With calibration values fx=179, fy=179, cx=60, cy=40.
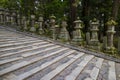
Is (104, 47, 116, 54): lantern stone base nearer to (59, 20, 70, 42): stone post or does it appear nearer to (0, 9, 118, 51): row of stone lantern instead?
(0, 9, 118, 51): row of stone lantern

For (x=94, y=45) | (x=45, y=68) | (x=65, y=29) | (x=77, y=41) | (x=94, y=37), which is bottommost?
(x=45, y=68)

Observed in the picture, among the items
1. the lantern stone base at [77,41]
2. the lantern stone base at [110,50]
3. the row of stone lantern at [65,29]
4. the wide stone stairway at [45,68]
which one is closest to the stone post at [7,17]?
the row of stone lantern at [65,29]

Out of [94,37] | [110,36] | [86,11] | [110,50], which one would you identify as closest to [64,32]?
[94,37]

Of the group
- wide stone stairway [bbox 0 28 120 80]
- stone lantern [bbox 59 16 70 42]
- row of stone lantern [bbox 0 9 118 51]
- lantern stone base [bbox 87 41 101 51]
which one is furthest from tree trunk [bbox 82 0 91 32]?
wide stone stairway [bbox 0 28 120 80]

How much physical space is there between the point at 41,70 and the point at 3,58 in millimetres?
1190

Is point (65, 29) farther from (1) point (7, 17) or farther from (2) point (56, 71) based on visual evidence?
(2) point (56, 71)

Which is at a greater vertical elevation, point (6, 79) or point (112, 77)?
point (6, 79)

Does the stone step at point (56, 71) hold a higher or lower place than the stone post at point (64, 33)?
lower

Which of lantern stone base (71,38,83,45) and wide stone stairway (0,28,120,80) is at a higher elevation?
lantern stone base (71,38,83,45)

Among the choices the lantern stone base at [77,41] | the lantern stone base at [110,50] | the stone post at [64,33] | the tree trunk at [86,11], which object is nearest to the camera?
the lantern stone base at [110,50]

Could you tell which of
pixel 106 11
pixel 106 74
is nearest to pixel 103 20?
pixel 106 11

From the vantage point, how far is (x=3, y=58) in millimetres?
5184

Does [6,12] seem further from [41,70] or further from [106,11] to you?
[106,11]

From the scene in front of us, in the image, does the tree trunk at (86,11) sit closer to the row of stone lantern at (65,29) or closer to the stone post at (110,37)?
the row of stone lantern at (65,29)
